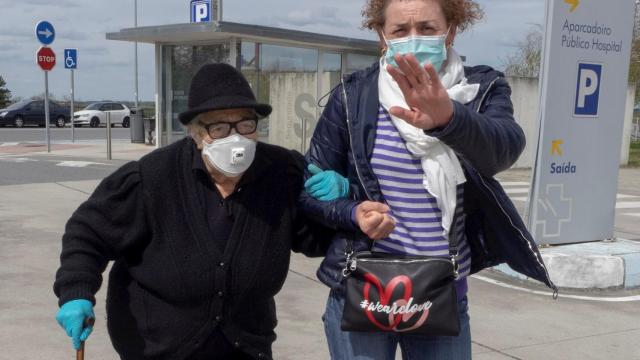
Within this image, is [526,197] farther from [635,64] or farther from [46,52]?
[635,64]

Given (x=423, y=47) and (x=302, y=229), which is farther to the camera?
(x=302, y=229)

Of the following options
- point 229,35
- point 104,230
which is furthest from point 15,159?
point 104,230

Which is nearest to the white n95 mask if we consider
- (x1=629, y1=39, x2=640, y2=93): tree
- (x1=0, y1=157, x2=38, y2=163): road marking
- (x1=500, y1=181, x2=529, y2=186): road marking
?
(x1=500, y1=181, x2=529, y2=186): road marking

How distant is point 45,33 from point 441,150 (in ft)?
56.9

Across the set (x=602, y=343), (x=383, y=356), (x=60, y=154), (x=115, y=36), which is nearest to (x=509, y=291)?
(x=602, y=343)

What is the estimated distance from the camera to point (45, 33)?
17.5 meters

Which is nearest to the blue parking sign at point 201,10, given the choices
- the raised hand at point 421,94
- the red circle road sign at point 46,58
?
the red circle road sign at point 46,58

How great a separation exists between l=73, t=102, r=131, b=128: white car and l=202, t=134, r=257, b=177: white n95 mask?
1290 inches

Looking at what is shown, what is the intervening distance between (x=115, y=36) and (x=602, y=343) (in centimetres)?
1243

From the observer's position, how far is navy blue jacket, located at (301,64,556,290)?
6.64ft

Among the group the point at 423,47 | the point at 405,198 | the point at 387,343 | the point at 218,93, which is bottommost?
the point at 387,343

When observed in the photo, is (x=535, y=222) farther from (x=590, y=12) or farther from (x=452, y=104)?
(x=452, y=104)

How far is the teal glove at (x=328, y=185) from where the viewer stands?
2.16 meters

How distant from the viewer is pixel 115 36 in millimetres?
14625
